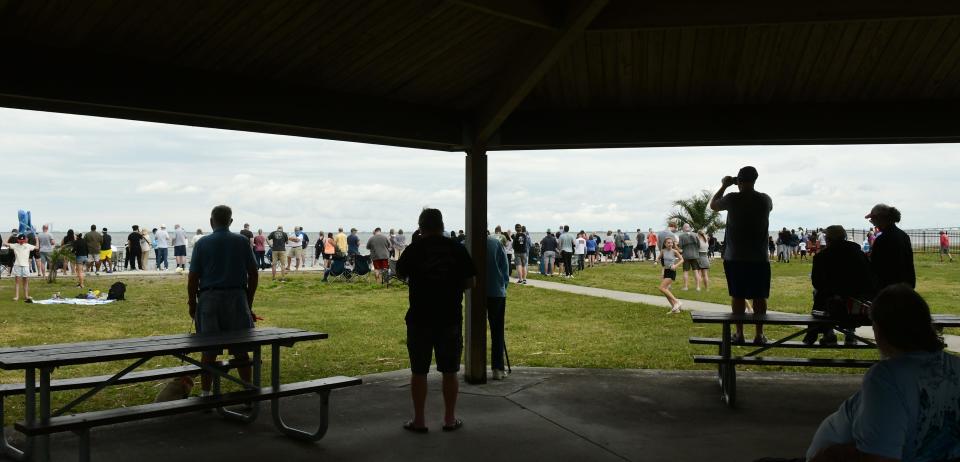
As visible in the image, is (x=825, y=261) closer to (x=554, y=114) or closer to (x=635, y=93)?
(x=635, y=93)

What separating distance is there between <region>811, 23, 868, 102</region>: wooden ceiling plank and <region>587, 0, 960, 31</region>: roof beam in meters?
1.00

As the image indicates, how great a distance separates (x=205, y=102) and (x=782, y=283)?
64.3 ft

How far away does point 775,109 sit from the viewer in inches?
287

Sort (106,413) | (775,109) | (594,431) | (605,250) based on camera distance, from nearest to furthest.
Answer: (106,413) < (594,431) < (775,109) < (605,250)

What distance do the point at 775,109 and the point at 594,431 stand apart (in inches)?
139

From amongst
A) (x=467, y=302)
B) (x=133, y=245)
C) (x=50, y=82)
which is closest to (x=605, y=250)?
(x=133, y=245)

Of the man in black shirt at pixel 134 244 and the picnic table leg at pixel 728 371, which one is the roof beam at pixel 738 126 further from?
the man in black shirt at pixel 134 244

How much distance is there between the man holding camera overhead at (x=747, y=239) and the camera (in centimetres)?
664

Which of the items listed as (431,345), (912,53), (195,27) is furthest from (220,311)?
(912,53)

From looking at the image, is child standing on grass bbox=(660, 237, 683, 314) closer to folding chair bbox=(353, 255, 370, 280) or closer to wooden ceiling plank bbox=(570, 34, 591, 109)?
wooden ceiling plank bbox=(570, 34, 591, 109)

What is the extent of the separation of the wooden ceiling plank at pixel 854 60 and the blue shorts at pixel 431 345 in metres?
3.95

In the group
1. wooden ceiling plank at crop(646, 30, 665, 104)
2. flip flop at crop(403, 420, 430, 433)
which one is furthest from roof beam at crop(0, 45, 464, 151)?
flip flop at crop(403, 420, 430, 433)

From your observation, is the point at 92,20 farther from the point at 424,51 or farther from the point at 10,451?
the point at 10,451

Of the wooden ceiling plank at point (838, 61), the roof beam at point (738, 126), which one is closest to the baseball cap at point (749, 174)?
the roof beam at point (738, 126)
